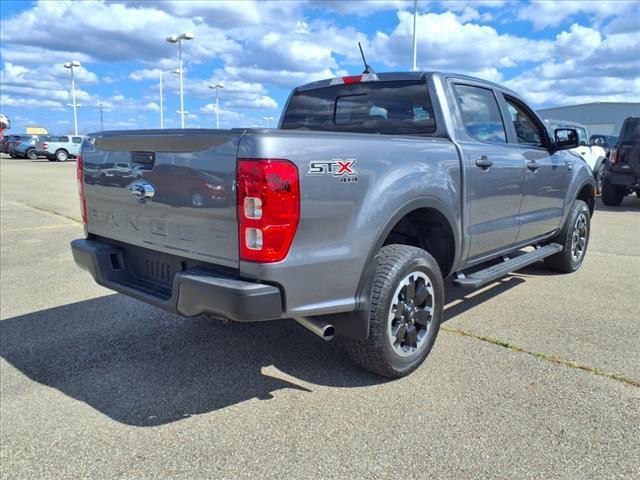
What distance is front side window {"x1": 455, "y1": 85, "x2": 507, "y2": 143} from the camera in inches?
157

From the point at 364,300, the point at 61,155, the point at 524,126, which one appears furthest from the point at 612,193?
the point at 61,155

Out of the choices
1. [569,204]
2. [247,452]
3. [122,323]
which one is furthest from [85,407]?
[569,204]

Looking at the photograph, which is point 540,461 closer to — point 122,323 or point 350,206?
point 350,206

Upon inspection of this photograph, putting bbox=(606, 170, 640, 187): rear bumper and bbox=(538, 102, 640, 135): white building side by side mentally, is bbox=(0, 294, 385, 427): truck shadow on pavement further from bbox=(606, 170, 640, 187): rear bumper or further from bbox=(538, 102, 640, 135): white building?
bbox=(538, 102, 640, 135): white building

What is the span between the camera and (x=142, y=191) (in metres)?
→ 3.00

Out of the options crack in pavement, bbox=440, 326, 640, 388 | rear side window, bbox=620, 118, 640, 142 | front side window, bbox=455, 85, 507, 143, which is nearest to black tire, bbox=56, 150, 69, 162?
rear side window, bbox=620, 118, 640, 142

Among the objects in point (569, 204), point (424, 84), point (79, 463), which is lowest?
point (79, 463)

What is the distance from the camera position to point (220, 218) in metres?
2.63

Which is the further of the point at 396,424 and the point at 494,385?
the point at 494,385

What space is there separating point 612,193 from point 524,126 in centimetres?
846

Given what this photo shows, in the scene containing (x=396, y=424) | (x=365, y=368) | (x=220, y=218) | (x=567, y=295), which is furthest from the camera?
(x=567, y=295)

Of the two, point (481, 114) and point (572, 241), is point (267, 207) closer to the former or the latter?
point (481, 114)

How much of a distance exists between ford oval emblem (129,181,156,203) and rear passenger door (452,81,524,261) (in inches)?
82.6

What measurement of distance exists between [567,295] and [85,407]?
13.7 ft
